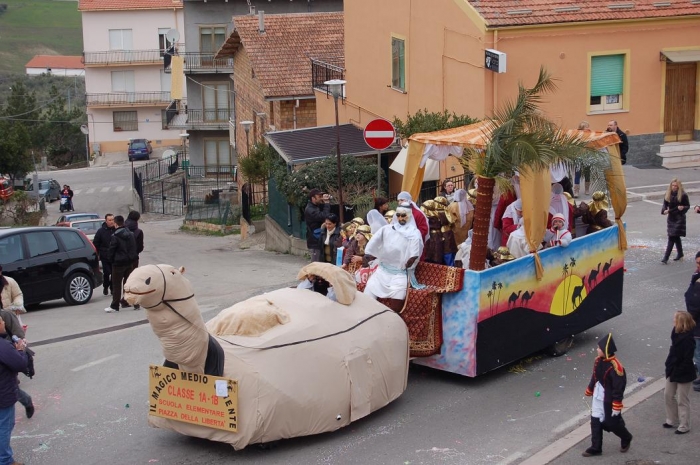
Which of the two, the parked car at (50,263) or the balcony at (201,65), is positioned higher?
the balcony at (201,65)

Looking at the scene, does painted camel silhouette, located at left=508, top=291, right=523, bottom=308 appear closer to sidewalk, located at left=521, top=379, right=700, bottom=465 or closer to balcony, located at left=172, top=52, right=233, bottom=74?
sidewalk, located at left=521, top=379, right=700, bottom=465

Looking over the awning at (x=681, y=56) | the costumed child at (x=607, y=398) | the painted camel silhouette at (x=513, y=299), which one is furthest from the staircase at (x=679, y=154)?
the costumed child at (x=607, y=398)

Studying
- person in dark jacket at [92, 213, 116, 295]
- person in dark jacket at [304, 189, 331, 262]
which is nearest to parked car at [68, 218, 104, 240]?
person in dark jacket at [92, 213, 116, 295]

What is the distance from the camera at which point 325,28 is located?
34.3 metres

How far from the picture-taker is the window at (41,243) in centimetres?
1669

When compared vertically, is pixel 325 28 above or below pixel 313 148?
above

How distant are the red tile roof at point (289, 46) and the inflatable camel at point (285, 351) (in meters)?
22.1

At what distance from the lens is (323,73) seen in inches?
1190

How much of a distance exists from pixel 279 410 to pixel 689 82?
784 inches

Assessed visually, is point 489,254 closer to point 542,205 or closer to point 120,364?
point 542,205

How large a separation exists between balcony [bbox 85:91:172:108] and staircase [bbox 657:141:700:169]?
51.3 m

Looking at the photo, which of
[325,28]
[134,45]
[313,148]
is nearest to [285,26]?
[325,28]

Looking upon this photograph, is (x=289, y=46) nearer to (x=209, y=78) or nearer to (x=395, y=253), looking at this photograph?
(x=209, y=78)

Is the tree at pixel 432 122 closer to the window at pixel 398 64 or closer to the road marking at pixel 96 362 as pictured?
the window at pixel 398 64
